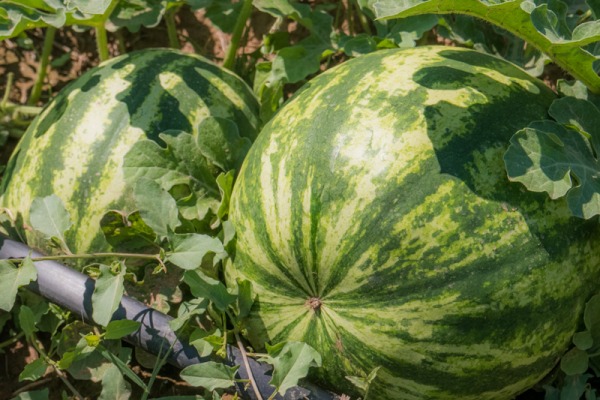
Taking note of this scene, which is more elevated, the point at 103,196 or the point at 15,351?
the point at 103,196

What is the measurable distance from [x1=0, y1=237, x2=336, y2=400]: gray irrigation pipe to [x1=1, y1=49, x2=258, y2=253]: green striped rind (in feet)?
0.30

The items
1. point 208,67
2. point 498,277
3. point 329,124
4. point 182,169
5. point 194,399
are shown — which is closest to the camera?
point 498,277

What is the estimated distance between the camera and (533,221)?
188 cm

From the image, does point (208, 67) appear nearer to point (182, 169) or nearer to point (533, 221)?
point (182, 169)

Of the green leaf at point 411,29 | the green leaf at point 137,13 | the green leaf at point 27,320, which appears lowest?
the green leaf at point 27,320

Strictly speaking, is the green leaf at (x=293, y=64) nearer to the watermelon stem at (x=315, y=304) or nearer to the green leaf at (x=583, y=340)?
the watermelon stem at (x=315, y=304)

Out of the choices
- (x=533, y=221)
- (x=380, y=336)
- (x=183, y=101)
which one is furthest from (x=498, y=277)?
(x=183, y=101)

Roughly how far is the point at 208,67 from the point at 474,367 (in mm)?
1371

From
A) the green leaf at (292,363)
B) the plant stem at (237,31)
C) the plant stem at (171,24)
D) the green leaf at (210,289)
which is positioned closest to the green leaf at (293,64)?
the plant stem at (237,31)

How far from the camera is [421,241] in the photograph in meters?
1.85

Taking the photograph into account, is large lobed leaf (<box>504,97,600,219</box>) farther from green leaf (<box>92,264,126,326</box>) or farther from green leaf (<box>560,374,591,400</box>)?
green leaf (<box>92,264,126,326</box>)

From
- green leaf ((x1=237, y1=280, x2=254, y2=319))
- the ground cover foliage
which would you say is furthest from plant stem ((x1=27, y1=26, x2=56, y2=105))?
green leaf ((x1=237, y1=280, x2=254, y2=319))

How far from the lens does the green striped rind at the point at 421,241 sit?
1.85 m

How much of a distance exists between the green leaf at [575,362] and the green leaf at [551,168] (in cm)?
48
